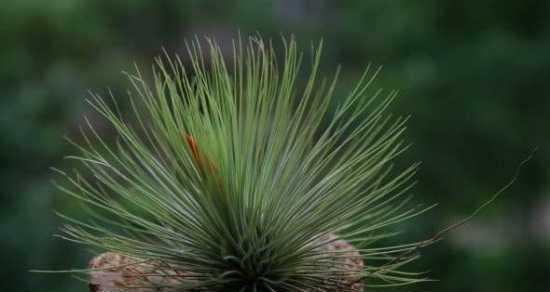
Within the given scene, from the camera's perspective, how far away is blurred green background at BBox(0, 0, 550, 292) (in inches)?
426

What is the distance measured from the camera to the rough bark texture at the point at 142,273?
126 inches

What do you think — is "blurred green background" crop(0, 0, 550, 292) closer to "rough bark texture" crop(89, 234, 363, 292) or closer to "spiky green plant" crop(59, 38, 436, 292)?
"rough bark texture" crop(89, 234, 363, 292)

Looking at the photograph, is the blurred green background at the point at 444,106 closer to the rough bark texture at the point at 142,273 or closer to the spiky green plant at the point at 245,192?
the rough bark texture at the point at 142,273

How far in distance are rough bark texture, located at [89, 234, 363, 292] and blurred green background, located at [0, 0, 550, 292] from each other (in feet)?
22.5

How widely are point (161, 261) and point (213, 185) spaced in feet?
1.02

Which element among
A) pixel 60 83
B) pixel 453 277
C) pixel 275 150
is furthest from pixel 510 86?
pixel 275 150

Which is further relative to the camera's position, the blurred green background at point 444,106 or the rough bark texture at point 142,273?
the blurred green background at point 444,106

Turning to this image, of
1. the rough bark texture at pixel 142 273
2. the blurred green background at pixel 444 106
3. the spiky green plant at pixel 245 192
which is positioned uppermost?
the blurred green background at pixel 444 106

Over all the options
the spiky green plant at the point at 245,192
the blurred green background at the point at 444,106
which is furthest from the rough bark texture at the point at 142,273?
the blurred green background at the point at 444,106

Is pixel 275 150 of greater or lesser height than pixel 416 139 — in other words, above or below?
below

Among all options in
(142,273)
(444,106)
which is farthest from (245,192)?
(444,106)

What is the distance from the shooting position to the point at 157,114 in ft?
10.5

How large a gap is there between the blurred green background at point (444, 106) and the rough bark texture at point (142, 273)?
22.5ft

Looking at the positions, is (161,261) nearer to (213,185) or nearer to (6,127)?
(213,185)
